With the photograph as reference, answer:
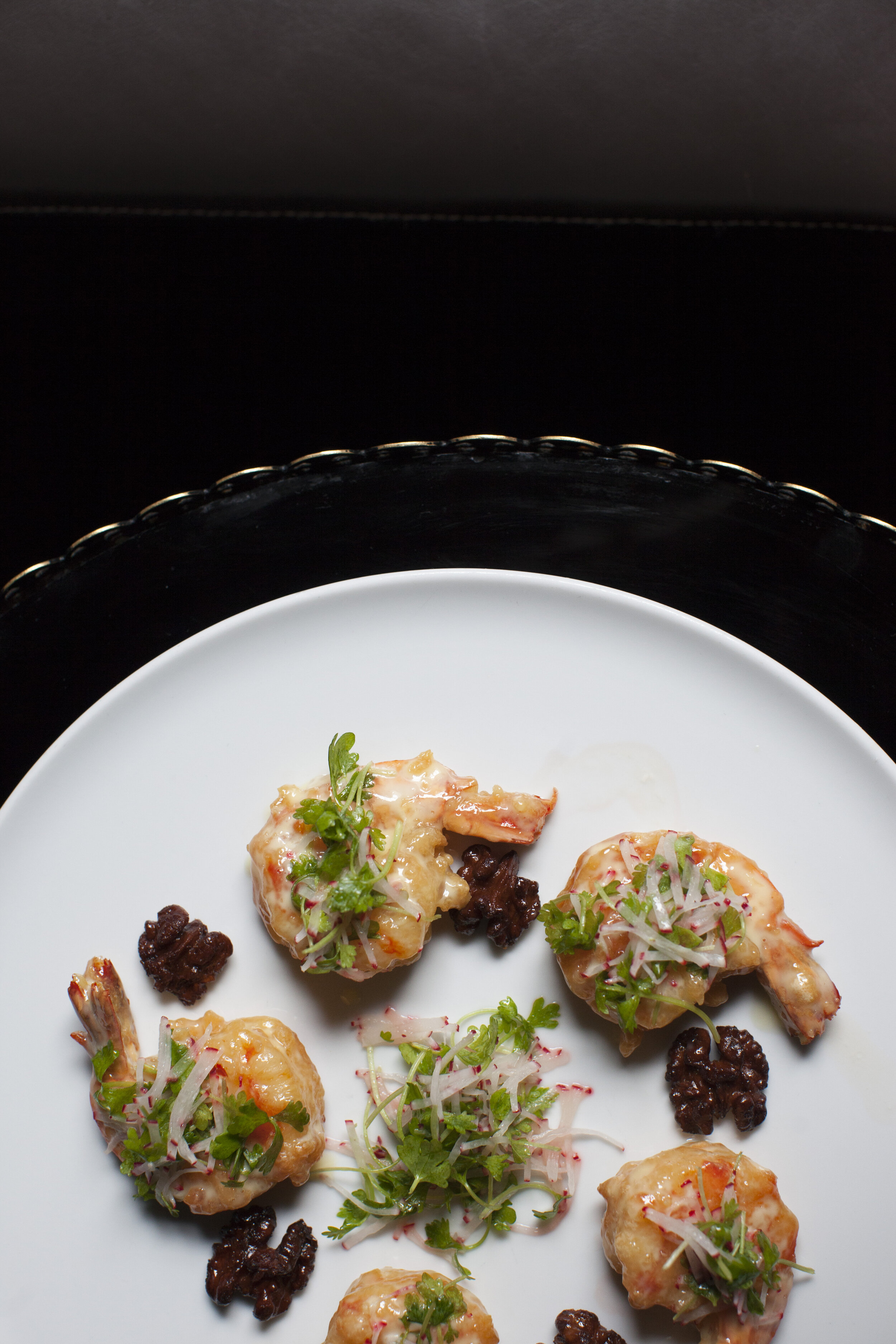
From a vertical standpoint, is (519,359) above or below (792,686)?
above

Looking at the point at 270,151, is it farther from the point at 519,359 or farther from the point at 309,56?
the point at 519,359

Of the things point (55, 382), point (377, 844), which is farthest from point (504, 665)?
point (55, 382)

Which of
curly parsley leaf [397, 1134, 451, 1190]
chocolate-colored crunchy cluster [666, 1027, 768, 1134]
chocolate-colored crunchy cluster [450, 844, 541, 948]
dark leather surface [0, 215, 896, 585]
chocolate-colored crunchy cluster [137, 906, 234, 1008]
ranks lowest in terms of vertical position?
curly parsley leaf [397, 1134, 451, 1190]

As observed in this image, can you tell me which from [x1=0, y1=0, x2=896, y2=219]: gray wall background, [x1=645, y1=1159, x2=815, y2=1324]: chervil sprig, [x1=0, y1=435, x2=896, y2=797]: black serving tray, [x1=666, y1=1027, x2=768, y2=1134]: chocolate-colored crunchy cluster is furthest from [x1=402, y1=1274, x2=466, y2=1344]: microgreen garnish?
[x1=0, y1=0, x2=896, y2=219]: gray wall background

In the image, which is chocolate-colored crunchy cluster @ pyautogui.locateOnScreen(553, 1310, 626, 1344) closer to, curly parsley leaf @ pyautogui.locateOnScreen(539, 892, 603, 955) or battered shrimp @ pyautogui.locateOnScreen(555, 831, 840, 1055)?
battered shrimp @ pyautogui.locateOnScreen(555, 831, 840, 1055)

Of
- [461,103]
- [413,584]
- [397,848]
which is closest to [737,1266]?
[397,848]

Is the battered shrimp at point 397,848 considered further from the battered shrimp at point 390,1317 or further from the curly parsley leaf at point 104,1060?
the battered shrimp at point 390,1317
